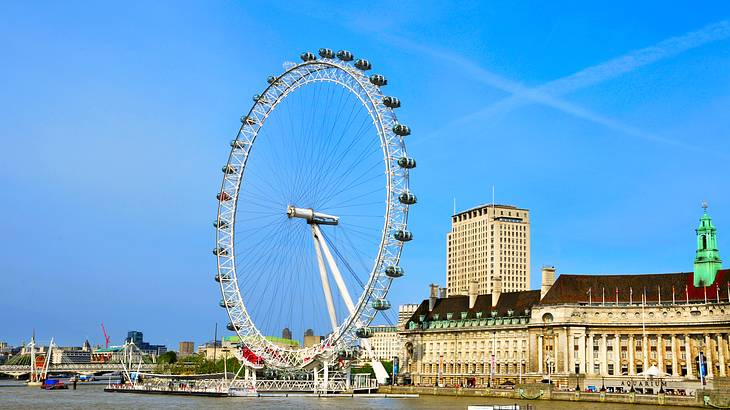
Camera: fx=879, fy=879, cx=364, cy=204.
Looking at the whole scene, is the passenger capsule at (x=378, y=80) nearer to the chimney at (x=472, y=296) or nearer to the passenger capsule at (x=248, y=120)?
the passenger capsule at (x=248, y=120)

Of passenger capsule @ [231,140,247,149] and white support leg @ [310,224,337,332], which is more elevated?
passenger capsule @ [231,140,247,149]

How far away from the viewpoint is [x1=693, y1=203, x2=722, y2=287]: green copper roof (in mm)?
111312

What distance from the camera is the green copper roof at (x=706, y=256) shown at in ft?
365

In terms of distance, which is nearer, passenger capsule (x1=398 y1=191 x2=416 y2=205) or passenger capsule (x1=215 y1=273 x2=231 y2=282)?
passenger capsule (x1=398 y1=191 x2=416 y2=205)

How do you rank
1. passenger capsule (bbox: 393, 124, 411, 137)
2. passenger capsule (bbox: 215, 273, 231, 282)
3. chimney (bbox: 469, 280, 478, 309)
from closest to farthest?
1. passenger capsule (bbox: 393, 124, 411, 137)
2. passenger capsule (bbox: 215, 273, 231, 282)
3. chimney (bbox: 469, 280, 478, 309)

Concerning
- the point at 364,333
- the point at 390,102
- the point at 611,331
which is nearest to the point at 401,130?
the point at 390,102

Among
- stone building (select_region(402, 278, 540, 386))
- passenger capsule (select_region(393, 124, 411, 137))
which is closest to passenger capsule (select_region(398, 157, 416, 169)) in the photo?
passenger capsule (select_region(393, 124, 411, 137))

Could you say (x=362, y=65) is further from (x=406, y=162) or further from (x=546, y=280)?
(x=546, y=280)

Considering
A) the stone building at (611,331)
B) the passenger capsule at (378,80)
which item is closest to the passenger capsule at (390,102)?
the passenger capsule at (378,80)

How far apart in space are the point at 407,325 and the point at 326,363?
143ft

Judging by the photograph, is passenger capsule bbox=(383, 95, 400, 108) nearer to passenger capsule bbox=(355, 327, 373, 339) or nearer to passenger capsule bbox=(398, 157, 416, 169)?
passenger capsule bbox=(398, 157, 416, 169)

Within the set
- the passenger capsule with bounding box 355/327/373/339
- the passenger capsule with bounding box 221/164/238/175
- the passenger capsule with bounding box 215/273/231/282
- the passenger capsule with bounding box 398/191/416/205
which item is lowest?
the passenger capsule with bounding box 355/327/373/339

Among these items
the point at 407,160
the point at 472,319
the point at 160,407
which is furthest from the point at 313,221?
the point at 472,319

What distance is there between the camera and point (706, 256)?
112m
